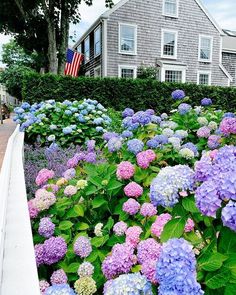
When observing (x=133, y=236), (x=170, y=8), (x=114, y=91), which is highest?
(x=170, y=8)

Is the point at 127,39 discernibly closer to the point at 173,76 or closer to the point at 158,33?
the point at 158,33

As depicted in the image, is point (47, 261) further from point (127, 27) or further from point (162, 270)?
point (127, 27)

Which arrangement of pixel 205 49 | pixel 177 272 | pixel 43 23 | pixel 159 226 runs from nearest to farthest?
pixel 177 272 → pixel 159 226 → pixel 43 23 → pixel 205 49

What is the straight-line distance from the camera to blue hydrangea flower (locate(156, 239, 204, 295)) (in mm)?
802

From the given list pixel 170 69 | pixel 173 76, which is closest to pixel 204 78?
pixel 173 76

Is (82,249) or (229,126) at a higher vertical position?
(229,126)

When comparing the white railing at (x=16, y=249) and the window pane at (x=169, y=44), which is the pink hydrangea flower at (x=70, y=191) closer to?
the white railing at (x=16, y=249)

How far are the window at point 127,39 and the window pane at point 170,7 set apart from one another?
2591mm

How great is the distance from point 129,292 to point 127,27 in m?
19.6

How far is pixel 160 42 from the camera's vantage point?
20078mm

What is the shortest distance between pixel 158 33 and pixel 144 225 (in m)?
19.8

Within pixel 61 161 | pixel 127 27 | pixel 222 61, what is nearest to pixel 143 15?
pixel 127 27

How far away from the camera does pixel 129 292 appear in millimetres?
946

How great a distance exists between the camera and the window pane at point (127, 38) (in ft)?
62.3
